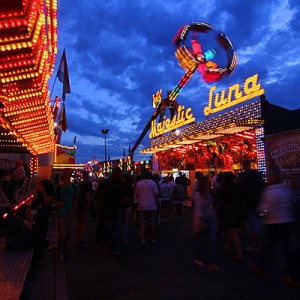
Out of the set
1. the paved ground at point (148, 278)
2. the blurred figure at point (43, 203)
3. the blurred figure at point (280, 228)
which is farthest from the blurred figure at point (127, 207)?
the blurred figure at point (280, 228)

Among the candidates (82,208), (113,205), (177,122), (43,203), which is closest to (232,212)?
(113,205)

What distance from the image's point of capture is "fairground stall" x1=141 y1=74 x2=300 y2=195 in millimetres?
17797

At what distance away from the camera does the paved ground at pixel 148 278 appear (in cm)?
520

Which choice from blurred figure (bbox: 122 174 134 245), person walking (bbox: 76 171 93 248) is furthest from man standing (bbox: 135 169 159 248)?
person walking (bbox: 76 171 93 248)

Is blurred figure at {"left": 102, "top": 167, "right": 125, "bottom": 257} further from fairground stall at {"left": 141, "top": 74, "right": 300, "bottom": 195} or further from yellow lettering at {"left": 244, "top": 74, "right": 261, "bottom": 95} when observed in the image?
yellow lettering at {"left": 244, "top": 74, "right": 261, "bottom": 95}

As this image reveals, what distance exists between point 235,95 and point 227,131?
2.08 m

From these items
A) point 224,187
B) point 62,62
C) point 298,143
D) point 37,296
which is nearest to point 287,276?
point 224,187

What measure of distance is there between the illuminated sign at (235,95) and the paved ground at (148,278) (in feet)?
39.3

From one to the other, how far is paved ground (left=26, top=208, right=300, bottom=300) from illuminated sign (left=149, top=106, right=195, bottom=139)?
1792 cm

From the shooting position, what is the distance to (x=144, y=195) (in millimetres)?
8891

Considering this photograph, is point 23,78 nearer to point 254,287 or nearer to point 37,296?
point 37,296

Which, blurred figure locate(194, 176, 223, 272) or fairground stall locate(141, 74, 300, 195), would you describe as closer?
blurred figure locate(194, 176, 223, 272)

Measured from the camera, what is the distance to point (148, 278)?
6031 millimetres

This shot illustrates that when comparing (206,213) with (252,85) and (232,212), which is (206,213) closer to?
(232,212)
